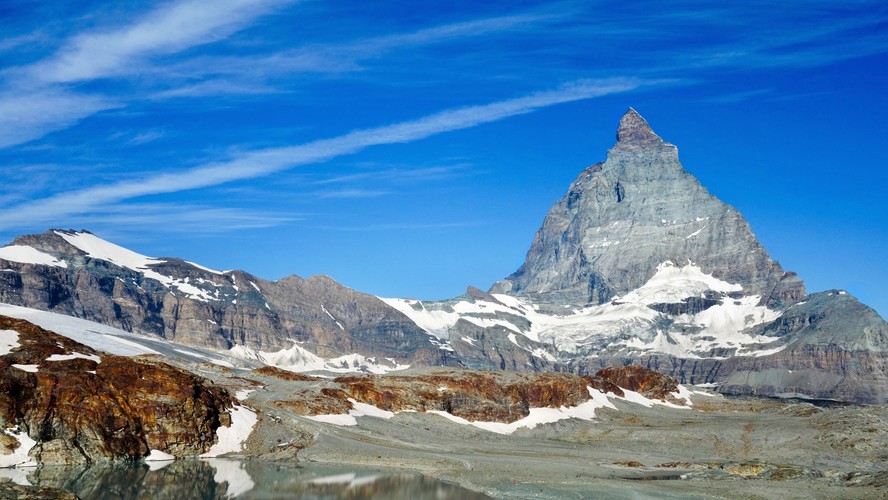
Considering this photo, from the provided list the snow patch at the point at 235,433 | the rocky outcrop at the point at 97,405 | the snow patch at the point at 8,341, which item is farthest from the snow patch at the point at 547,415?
the snow patch at the point at 8,341

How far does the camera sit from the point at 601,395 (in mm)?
196875

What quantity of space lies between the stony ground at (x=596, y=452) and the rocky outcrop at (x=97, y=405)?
7.84m

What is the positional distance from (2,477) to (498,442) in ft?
219

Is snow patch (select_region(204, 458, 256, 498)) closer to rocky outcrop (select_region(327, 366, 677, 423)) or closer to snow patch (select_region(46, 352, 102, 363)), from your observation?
snow patch (select_region(46, 352, 102, 363))

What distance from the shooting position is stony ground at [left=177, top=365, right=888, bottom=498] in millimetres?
94875

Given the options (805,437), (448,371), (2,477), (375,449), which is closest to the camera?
(2,477)

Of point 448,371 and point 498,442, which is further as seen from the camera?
point 448,371

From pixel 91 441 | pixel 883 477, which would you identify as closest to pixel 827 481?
pixel 883 477

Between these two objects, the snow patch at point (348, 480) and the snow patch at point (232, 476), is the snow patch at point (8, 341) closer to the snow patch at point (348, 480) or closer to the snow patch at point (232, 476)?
the snow patch at point (232, 476)

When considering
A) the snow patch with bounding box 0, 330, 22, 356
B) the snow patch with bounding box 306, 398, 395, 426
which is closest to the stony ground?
the snow patch with bounding box 306, 398, 395, 426

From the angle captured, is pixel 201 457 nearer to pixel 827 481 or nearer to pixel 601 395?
pixel 827 481

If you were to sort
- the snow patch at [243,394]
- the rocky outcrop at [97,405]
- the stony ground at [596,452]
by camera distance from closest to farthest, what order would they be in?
the rocky outcrop at [97,405] < the stony ground at [596,452] < the snow patch at [243,394]

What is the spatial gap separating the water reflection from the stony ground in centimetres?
569

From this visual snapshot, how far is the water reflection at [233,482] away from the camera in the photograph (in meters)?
80.1
